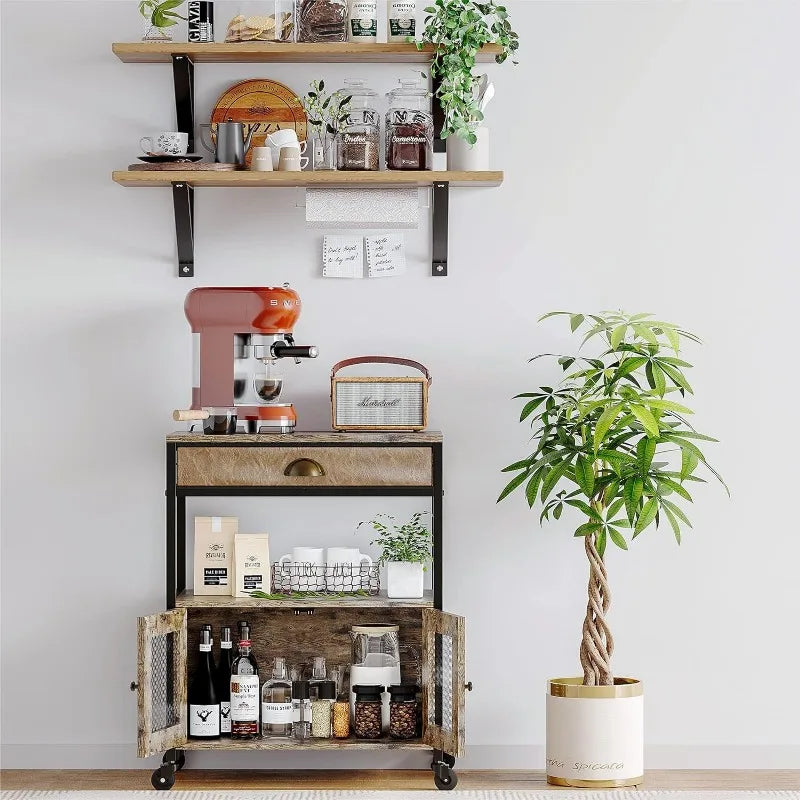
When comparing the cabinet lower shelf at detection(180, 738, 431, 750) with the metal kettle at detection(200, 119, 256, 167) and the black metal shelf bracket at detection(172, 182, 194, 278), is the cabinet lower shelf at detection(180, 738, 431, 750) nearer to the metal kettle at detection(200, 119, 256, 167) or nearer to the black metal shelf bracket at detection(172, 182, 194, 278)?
the black metal shelf bracket at detection(172, 182, 194, 278)

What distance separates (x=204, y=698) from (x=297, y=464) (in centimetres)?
67

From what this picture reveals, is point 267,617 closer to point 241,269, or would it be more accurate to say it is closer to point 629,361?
point 241,269

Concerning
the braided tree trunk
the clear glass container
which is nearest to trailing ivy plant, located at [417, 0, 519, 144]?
the clear glass container

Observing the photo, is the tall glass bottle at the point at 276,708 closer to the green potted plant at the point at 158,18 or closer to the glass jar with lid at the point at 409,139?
the glass jar with lid at the point at 409,139

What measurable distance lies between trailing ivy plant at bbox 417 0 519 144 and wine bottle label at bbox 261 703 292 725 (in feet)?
4.98

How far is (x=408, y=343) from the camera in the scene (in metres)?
3.21

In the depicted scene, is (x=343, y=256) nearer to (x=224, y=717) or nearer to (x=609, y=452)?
(x=609, y=452)

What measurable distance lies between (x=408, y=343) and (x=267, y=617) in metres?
0.85

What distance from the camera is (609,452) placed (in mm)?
2797

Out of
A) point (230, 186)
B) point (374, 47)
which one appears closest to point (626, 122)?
point (374, 47)

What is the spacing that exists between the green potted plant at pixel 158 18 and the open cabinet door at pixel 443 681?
5.50 ft

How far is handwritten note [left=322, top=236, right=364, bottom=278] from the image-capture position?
10.5 feet

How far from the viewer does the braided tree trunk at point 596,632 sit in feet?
9.61

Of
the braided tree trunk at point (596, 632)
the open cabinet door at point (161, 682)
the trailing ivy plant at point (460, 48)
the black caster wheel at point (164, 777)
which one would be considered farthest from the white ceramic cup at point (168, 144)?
the black caster wheel at point (164, 777)
